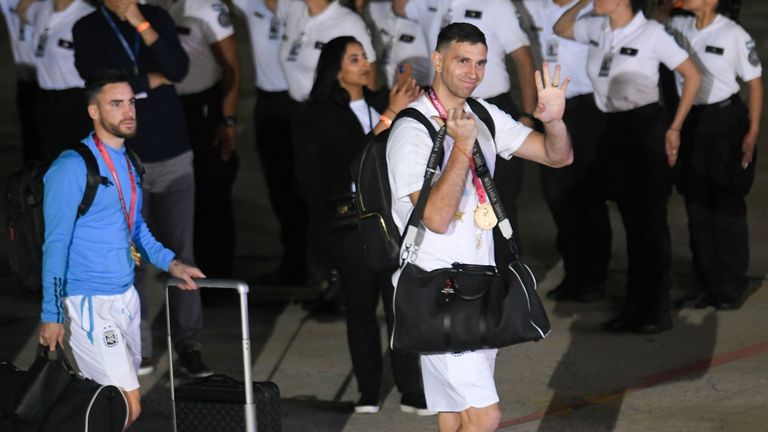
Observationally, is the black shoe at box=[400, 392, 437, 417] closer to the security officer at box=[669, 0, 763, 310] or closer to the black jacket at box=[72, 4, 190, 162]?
the black jacket at box=[72, 4, 190, 162]

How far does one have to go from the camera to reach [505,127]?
554 cm

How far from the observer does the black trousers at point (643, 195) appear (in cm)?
829

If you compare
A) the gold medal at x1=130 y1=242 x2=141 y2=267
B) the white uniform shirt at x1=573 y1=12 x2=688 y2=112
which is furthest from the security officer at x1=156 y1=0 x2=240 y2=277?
the gold medal at x1=130 y1=242 x2=141 y2=267

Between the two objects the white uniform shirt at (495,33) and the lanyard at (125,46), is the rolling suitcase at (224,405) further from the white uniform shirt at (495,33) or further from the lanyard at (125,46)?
the white uniform shirt at (495,33)

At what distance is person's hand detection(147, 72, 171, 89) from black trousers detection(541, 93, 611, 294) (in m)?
2.62

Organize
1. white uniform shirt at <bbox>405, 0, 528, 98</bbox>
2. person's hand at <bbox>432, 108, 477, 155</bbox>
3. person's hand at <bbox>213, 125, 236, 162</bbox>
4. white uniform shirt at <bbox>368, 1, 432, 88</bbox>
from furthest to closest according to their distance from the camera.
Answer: white uniform shirt at <bbox>368, 1, 432, 88</bbox> < person's hand at <bbox>213, 125, 236, 162</bbox> < white uniform shirt at <bbox>405, 0, 528, 98</bbox> < person's hand at <bbox>432, 108, 477, 155</bbox>

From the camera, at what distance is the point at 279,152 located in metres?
9.62

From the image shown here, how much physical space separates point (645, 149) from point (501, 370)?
1561mm

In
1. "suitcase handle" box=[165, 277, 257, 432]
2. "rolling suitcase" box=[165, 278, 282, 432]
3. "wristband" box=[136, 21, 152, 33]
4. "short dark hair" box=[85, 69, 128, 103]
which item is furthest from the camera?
"wristband" box=[136, 21, 152, 33]

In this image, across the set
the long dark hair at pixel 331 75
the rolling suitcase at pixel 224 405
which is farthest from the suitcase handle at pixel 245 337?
the long dark hair at pixel 331 75

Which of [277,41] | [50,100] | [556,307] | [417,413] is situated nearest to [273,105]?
[277,41]

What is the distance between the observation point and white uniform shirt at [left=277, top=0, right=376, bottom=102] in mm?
8812

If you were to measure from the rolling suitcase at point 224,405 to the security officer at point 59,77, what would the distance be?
9.61ft

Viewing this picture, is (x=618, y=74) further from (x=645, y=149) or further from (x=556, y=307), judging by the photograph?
(x=556, y=307)
